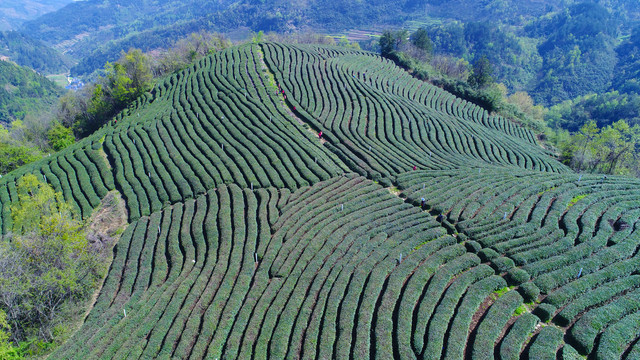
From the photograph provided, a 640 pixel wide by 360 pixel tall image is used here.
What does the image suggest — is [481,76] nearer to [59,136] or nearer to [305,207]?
[305,207]

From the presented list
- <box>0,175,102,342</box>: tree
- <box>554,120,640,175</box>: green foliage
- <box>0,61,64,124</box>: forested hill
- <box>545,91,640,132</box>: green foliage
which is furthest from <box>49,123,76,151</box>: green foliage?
<box>545,91,640,132</box>: green foliage

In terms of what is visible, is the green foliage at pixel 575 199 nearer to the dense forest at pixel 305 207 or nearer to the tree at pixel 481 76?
the dense forest at pixel 305 207

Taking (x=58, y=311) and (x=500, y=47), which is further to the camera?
(x=500, y=47)

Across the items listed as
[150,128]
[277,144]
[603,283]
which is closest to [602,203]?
[603,283]

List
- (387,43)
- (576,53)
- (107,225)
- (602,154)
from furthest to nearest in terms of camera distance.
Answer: (576,53), (387,43), (602,154), (107,225)

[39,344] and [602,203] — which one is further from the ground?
[602,203]

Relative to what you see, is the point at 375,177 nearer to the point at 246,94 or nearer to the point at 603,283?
the point at 603,283

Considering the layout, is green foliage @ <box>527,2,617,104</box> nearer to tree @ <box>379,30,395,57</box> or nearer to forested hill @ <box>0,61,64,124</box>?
tree @ <box>379,30,395,57</box>

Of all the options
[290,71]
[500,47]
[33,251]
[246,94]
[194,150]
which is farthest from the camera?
[500,47]

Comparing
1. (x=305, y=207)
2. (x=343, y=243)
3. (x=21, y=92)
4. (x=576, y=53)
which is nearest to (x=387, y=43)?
(x=305, y=207)
